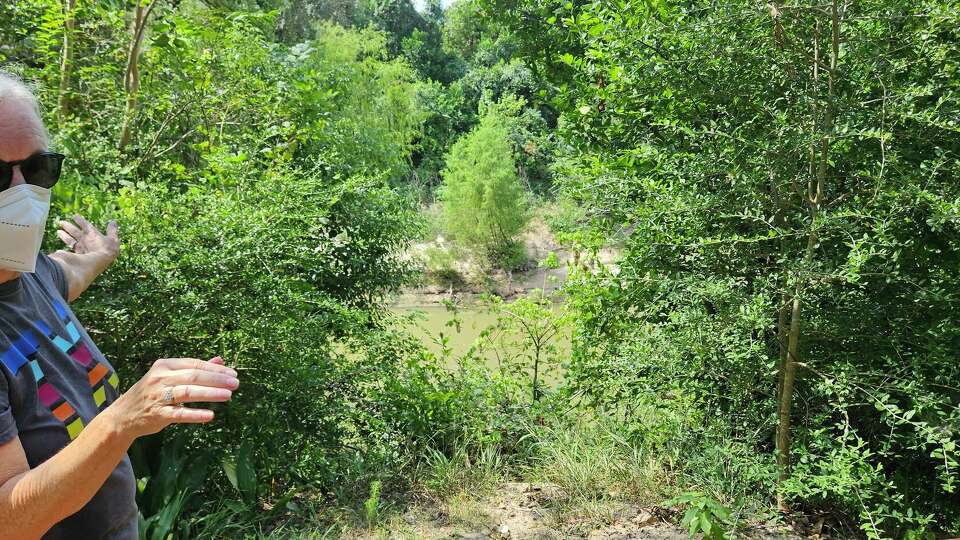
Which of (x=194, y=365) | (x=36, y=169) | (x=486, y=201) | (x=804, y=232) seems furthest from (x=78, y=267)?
(x=486, y=201)

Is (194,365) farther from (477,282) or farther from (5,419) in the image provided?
(477,282)

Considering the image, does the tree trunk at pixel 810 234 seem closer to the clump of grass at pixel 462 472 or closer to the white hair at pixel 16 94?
the clump of grass at pixel 462 472

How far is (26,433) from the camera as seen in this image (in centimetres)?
118

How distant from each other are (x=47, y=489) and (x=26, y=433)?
19cm

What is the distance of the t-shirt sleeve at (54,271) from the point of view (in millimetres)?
1586

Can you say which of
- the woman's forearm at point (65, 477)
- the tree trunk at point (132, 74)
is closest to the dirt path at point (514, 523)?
the woman's forearm at point (65, 477)

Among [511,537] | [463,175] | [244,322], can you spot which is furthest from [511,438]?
[463,175]

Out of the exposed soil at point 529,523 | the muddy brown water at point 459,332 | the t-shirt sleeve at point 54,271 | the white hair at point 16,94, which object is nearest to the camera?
the white hair at point 16,94

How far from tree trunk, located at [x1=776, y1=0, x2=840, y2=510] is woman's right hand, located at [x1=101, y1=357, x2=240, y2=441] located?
2214mm

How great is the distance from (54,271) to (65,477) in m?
0.80

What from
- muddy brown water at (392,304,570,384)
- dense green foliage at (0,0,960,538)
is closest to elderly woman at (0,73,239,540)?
dense green foliage at (0,0,960,538)

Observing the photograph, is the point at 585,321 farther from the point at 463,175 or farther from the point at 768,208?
the point at 463,175

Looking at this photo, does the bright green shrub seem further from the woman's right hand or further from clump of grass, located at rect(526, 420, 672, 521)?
the woman's right hand

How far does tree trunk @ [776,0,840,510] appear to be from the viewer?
8.51 ft
